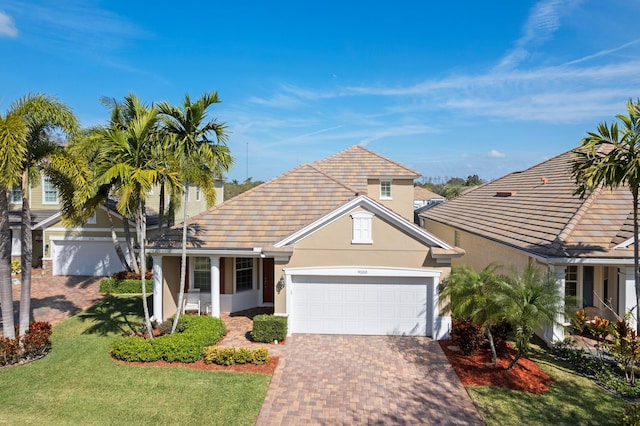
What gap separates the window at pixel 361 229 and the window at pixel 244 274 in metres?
5.28

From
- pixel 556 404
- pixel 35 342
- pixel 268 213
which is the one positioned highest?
pixel 268 213

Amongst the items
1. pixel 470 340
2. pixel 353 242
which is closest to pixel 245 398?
pixel 353 242

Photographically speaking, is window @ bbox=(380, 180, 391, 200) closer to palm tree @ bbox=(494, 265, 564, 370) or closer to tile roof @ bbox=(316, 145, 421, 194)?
tile roof @ bbox=(316, 145, 421, 194)

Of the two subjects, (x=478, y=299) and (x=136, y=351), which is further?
(x=136, y=351)

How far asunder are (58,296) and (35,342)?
8.65 m

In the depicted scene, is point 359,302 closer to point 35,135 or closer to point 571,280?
point 571,280

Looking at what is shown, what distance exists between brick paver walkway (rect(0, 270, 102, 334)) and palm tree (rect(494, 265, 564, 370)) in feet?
52.0

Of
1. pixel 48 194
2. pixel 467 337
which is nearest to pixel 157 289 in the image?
pixel 467 337

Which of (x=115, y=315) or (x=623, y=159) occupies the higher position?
(x=623, y=159)

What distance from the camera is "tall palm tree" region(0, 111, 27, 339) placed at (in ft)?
31.3

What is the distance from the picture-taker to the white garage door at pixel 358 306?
525 inches

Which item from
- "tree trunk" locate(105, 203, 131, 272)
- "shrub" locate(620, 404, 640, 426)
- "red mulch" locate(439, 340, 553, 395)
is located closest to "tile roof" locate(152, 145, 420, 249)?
"red mulch" locate(439, 340, 553, 395)

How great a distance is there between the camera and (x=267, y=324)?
497 inches

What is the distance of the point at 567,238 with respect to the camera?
1234 centimetres
